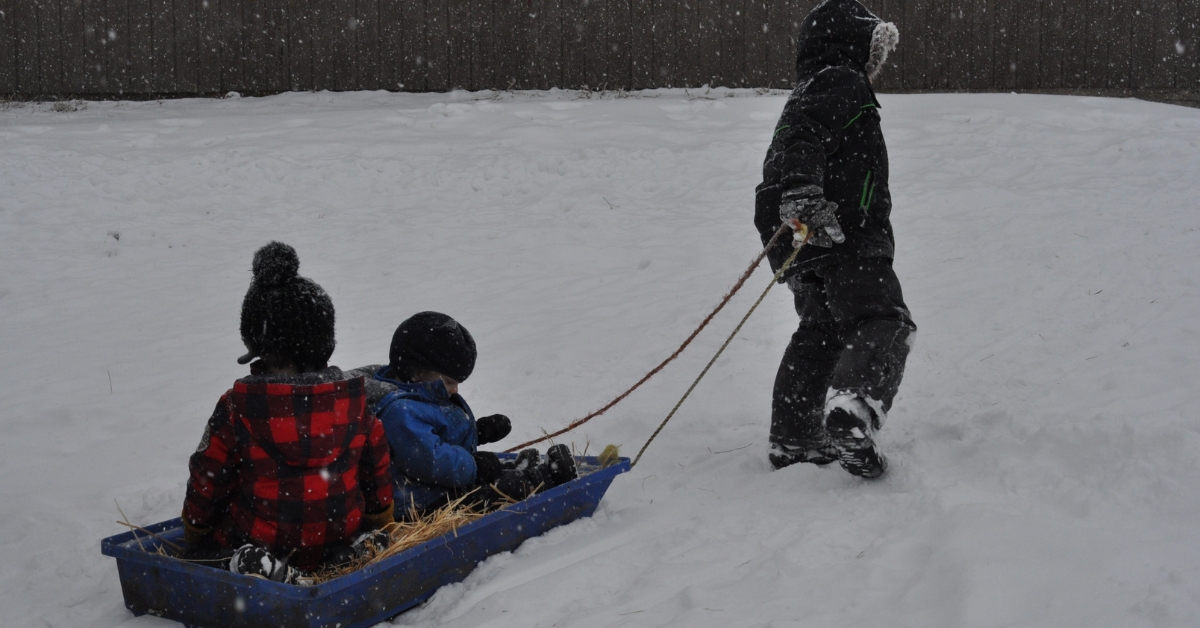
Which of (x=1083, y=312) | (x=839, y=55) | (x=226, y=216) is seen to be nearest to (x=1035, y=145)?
(x=1083, y=312)

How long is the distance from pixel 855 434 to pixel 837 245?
2.37 ft

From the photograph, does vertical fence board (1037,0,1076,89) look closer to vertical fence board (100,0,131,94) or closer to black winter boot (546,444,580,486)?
black winter boot (546,444,580,486)

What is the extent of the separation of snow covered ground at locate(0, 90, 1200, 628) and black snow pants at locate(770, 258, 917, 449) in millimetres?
269

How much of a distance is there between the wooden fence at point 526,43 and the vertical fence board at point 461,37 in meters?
0.01

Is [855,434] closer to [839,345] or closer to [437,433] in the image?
[839,345]

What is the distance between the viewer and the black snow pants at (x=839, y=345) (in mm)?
3557

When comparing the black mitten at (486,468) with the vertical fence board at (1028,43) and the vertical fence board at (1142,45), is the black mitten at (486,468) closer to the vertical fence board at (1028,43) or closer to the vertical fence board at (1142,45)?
the vertical fence board at (1028,43)

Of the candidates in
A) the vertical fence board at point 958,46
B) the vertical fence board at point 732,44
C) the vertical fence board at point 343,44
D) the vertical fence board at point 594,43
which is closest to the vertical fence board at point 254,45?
the vertical fence board at point 343,44

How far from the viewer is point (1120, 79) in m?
10.8

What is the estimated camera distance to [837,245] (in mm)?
3701

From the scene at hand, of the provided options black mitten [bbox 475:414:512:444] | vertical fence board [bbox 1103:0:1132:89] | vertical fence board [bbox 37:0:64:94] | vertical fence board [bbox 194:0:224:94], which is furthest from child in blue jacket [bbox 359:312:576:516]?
vertical fence board [bbox 1103:0:1132:89]

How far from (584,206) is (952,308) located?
3.36m

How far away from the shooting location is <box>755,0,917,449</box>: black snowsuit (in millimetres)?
3578

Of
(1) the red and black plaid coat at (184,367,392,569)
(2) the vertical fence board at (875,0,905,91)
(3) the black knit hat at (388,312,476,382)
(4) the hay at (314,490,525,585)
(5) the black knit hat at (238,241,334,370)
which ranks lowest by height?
(4) the hay at (314,490,525,585)
